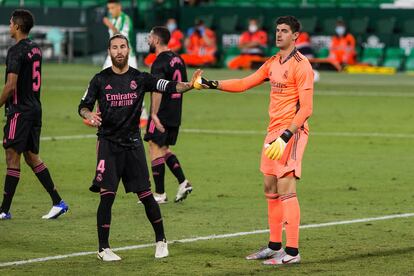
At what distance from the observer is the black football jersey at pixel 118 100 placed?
33.4 ft

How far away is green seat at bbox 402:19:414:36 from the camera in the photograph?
141ft

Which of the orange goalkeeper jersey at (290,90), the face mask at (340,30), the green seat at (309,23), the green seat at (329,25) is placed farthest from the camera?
the green seat at (329,25)

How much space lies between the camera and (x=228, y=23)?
45.2m

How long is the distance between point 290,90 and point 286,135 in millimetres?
496

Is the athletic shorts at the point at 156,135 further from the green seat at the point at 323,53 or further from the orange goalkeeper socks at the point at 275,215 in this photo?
the green seat at the point at 323,53

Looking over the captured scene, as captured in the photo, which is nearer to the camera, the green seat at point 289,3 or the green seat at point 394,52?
the green seat at point 394,52

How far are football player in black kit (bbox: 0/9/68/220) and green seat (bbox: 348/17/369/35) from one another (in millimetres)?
31970

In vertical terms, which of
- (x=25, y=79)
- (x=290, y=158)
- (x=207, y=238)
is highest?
(x=25, y=79)

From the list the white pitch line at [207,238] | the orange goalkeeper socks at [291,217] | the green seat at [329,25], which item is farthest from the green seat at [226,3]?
the orange goalkeeper socks at [291,217]

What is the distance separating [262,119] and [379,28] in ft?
64.9

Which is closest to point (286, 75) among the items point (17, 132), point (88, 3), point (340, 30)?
point (17, 132)

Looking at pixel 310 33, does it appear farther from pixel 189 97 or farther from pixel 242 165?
pixel 242 165

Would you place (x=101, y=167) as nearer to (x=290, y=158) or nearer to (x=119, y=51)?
(x=119, y=51)

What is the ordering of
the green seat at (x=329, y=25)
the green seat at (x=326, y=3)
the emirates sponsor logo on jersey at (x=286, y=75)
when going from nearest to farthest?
the emirates sponsor logo on jersey at (x=286, y=75) < the green seat at (x=329, y=25) < the green seat at (x=326, y=3)
